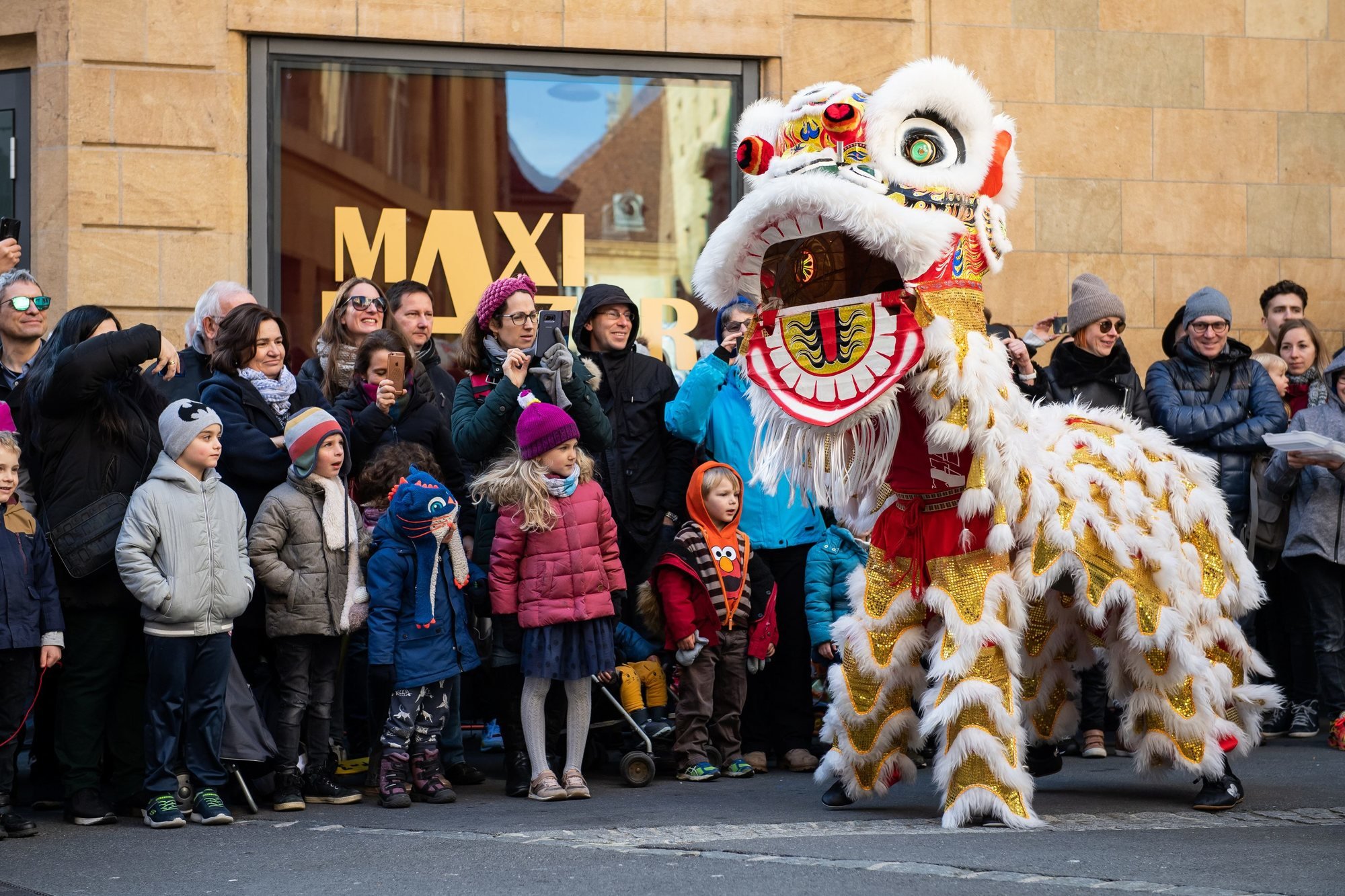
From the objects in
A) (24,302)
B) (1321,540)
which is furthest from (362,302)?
(1321,540)

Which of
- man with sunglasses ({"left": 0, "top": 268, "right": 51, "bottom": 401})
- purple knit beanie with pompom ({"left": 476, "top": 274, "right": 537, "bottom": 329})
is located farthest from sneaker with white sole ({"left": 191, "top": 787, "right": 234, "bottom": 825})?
purple knit beanie with pompom ({"left": 476, "top": 274, "right": 537, "bottom": 329})

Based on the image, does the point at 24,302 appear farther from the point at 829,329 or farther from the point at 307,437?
the point at 829,329

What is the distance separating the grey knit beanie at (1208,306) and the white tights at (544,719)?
3.97 m

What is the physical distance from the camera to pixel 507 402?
7.44 metres

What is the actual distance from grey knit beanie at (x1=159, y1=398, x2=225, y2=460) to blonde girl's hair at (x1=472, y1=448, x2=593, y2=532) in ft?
3.70

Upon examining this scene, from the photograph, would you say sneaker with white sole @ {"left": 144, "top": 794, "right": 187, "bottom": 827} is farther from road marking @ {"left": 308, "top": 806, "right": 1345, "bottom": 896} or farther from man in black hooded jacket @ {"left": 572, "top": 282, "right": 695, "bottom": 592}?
man in black hooded jacket @ {"left": 572, "top": 282, "right": 695, "bottom": 592}

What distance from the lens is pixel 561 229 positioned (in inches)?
422

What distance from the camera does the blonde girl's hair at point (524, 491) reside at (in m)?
7.23

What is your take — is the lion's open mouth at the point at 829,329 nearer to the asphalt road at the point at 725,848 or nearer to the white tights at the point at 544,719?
the asphalt road at the point at 725,848

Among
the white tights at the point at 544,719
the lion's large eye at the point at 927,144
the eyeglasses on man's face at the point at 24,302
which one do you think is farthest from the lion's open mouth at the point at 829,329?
the eyeglasses on man's face at the point at 24,302

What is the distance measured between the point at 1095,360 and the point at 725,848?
4.13 meters

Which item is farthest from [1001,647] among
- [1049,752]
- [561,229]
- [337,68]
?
[337,68]

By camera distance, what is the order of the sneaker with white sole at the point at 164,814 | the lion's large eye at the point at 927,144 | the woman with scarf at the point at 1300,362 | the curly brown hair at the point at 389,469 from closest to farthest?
1. the lion's large eye at the point at 927,144
2. the sneaker with white sole at the point at 164,814
3. the curly brown hair at the point at 389,469
4. the woman with scarf at the point at 1300,362

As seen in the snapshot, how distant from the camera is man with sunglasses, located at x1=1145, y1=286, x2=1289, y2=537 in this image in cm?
905
